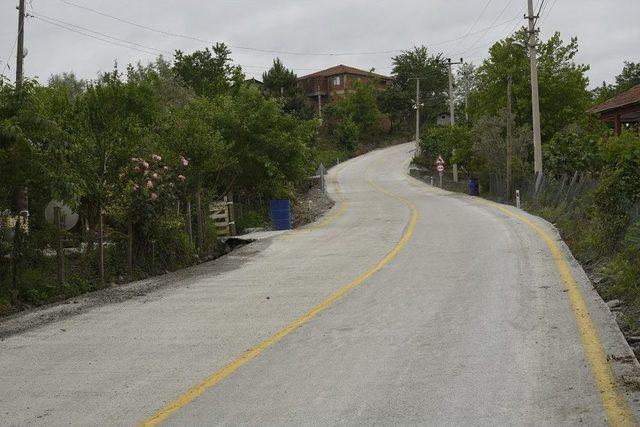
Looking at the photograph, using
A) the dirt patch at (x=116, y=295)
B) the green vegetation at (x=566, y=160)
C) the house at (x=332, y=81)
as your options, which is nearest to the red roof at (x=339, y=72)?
the house at (x=332, y=81)

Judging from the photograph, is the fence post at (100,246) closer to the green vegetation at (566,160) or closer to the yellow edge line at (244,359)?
the yellow edge line at (244,359)

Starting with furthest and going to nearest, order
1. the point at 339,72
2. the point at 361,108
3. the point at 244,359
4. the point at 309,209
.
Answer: the point at 339,72 < the point at 361,108 < the point at 309,209 < the point at 244,359

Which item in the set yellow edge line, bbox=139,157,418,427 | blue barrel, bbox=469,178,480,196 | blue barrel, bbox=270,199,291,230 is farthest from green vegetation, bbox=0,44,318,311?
blue barrel, bbox=469,178,480,196

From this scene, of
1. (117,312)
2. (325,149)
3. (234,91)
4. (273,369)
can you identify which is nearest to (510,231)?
(117,312)

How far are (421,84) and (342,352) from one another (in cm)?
10677

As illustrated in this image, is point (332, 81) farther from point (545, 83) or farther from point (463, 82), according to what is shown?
point (545, 83)

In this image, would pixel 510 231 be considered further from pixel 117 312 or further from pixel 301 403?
pixel 301 403

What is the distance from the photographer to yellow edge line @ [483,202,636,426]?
5.77 metres

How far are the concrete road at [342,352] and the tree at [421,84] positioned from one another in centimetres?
9624

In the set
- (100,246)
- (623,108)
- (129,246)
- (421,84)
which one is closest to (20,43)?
(129,246)

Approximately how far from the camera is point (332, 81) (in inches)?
4628

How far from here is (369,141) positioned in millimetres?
105625

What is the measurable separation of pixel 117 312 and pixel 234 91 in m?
27.3

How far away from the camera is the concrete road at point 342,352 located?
617 centimetres
